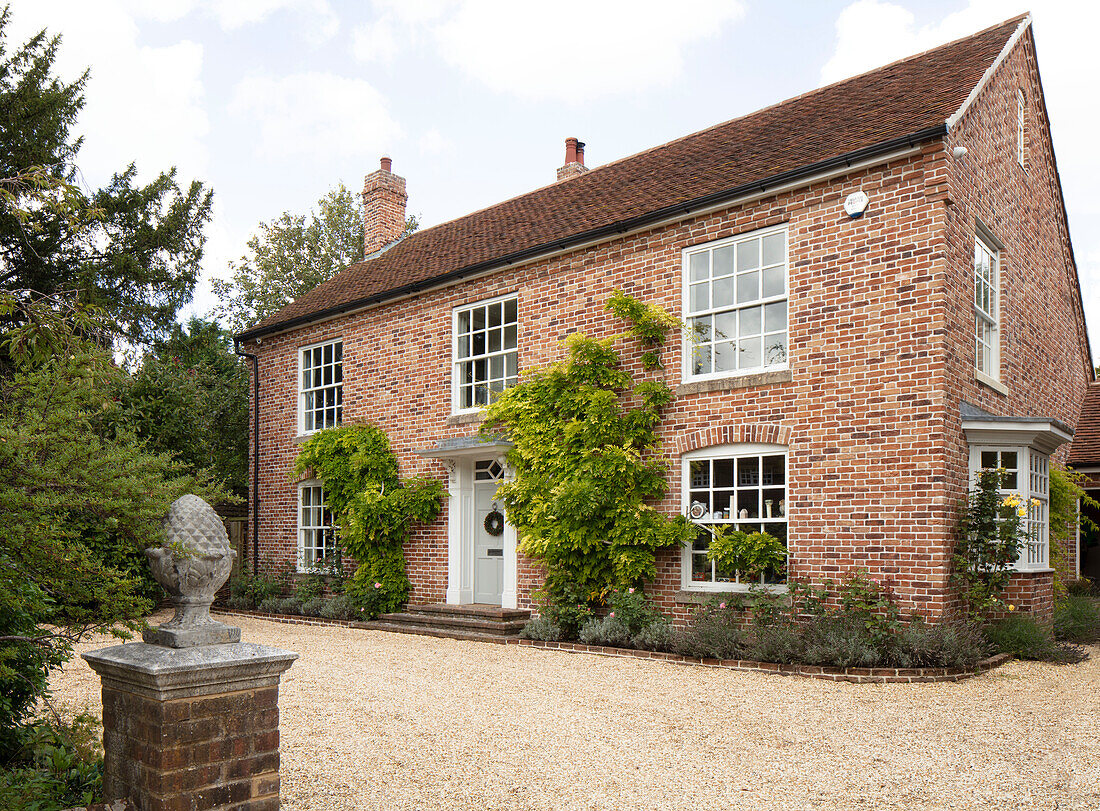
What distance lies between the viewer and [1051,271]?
1495 cm

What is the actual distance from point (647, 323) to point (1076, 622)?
6813mm

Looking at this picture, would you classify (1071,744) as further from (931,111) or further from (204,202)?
(204,202)

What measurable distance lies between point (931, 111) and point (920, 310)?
2.48 meters

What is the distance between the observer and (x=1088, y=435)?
1739 cm

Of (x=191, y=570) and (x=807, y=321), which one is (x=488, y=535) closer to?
(x=807, y=321)

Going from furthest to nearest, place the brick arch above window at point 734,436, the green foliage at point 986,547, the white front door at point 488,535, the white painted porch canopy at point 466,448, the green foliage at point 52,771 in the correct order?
the white front door at point 488,535 < the white painted porch canopy at point 466,448 < the brick arch above window at point 734,436 < the green foliage at point 986,547 < the green foliage at point 52,771

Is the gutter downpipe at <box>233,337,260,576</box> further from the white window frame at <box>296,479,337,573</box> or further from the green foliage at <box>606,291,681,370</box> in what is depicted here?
the green foliage at <box>606,291,681,370</box>

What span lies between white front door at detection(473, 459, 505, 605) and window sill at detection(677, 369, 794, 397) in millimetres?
3797

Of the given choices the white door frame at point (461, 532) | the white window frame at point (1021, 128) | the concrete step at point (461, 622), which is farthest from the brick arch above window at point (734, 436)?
the white window frame at point (1021, 128)

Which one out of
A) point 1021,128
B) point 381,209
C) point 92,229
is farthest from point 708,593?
point 92,229

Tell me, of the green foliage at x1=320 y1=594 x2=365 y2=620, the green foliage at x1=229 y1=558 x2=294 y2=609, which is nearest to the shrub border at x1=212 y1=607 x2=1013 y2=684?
the green foliage at x1=320 y1=594 x2=365 y2=620

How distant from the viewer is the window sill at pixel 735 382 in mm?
10500

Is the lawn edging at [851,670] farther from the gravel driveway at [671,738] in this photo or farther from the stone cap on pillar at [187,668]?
the stone cap on pillar at [187,668]

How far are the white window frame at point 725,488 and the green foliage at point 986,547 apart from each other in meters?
1.83
